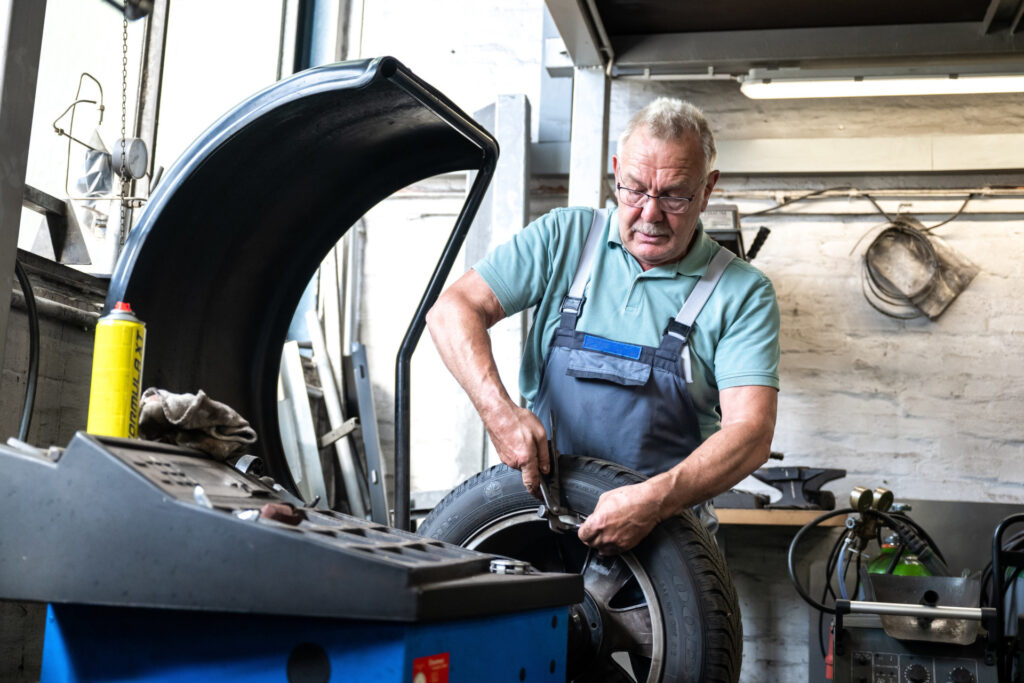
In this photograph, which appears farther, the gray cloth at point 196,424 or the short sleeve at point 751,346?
the short sleeve at point 751,346

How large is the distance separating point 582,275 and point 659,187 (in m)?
0.21

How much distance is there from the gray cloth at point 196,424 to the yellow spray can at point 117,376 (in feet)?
0.13

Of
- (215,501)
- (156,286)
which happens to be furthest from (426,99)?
(215,501)

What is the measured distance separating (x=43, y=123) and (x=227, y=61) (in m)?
1.25

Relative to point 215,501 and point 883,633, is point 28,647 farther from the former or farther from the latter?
point 883,633

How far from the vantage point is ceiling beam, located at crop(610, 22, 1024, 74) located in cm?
312

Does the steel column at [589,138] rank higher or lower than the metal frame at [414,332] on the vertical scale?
higher

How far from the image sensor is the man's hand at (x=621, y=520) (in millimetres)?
1322

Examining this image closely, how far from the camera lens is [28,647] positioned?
5.59 feet

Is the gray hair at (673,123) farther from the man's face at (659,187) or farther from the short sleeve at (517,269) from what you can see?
the short sleeve at (517,269)

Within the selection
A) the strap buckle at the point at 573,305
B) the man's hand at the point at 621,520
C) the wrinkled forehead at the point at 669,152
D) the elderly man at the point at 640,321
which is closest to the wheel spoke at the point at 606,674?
the man's hand at the point at 621,520

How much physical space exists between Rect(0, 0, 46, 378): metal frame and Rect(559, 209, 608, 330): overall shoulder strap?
903 mm

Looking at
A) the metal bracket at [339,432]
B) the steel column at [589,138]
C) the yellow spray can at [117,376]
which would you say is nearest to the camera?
the yellow spray can at [117,376]

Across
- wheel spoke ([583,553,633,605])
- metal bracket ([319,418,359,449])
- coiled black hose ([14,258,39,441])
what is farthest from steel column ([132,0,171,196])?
wheel spoke ([583,553,633,605])
